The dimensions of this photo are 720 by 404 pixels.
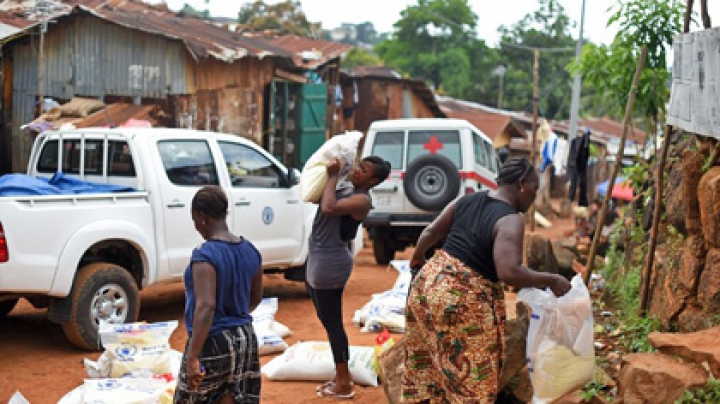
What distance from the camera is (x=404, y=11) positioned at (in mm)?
41562

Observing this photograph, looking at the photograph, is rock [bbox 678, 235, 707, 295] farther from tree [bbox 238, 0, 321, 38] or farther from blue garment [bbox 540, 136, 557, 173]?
tree [bbox 238, 0, 321, 38]

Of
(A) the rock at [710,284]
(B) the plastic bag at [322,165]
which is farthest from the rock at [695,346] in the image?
(B) the plastic bag at [322,165]

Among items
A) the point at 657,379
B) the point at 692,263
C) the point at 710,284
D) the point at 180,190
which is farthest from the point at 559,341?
the point at 180,190

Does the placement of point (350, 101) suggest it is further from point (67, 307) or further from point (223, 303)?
point (223, 303)

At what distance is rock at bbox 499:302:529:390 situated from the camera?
5.54 metres

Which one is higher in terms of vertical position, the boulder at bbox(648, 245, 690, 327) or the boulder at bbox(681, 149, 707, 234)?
the boulder at bbox(681, 149, 707, 234)

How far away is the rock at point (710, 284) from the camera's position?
554cm

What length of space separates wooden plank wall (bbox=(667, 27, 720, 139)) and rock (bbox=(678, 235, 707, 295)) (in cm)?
74

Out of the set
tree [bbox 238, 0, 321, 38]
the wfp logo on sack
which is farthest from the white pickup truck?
tree [bbox 238, 0, 321, 38]

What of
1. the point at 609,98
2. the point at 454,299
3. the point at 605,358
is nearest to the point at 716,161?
the point at 605,358

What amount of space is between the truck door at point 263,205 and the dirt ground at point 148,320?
683 millimetres

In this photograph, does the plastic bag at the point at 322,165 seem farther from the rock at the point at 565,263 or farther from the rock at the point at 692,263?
the rock at the point at 565,263

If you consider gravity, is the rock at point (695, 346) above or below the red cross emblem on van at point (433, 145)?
below

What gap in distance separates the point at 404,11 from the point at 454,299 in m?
38.7
